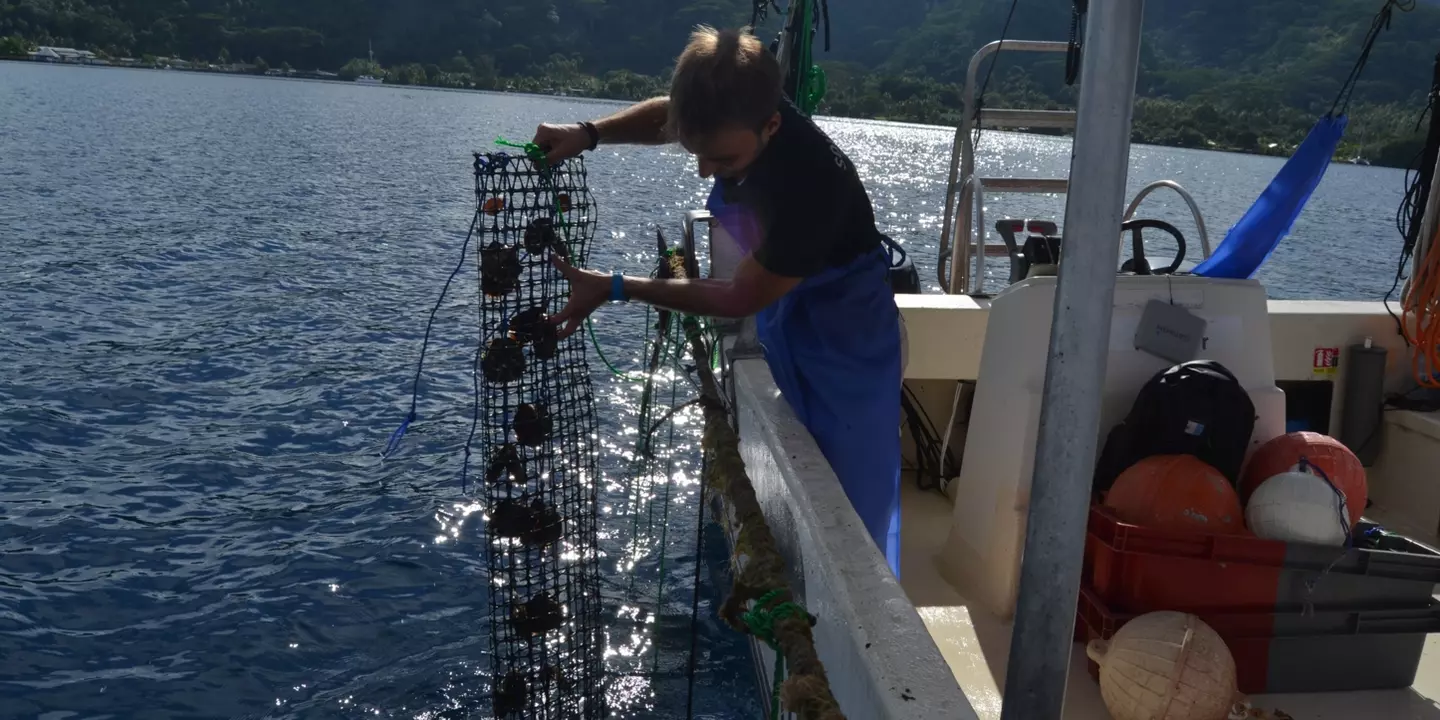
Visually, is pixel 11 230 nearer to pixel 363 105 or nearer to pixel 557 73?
pixel 363 105

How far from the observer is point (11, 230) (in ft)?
55.6

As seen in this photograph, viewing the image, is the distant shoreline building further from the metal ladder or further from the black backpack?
the black backpack

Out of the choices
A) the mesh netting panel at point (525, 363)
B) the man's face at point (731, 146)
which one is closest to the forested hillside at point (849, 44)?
the mesh netting panel at point (525, 363)

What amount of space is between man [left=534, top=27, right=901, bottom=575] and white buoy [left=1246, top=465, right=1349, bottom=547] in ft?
3.75

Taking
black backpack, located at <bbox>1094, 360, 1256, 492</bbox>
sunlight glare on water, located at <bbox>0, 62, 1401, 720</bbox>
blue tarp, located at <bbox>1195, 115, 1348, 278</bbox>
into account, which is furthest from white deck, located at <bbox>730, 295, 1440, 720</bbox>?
sunlight glare on water, located at <bbox>0, 62, 1401, 720</bbox>

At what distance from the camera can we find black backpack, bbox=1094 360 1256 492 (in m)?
3.57

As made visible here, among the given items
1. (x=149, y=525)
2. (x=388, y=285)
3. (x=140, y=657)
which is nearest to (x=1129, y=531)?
(x=140, y=657)

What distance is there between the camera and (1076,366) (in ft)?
5.14

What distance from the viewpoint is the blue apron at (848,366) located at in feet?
10.2

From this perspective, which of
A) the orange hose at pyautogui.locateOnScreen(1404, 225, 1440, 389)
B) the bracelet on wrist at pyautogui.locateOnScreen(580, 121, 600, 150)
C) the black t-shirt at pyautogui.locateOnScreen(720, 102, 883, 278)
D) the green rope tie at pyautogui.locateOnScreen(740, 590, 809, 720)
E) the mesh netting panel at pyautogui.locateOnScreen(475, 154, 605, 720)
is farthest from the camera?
the orange hose at pyautogui.locateOnScreen(1404, 225, 1440, 389)

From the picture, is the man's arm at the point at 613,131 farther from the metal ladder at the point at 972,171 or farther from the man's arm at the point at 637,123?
the metal ladder at the point at 972,171

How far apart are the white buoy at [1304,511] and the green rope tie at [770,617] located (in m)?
1.85

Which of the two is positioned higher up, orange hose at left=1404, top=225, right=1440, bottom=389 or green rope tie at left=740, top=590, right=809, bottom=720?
orange hose at left=1404, top=225, right=1440, bottom=389

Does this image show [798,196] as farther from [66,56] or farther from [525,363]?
[66,56]
